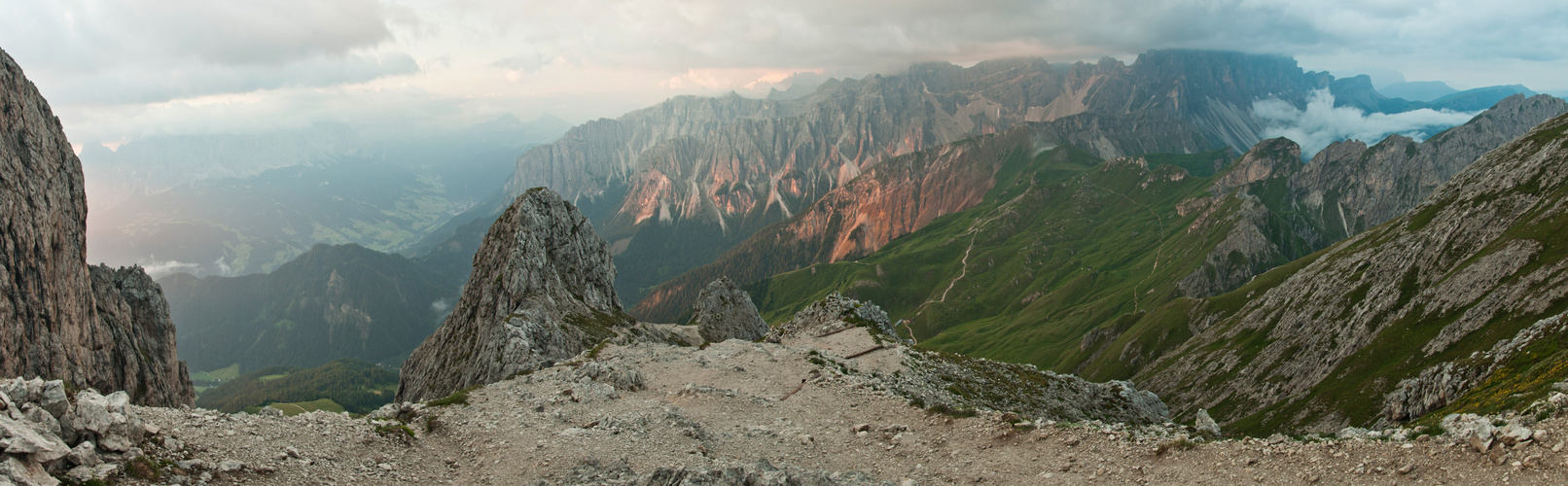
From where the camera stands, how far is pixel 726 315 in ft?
403

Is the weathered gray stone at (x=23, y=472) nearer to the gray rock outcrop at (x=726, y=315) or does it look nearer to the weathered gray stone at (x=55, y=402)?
the weathered gray stone at (x=55, y=402)

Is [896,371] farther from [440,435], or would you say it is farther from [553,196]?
[553,196]

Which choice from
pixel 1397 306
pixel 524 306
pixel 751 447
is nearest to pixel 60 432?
pixel 751 447

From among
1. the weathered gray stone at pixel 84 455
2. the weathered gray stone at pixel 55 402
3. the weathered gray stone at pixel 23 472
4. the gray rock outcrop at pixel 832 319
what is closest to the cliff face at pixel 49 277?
the weathered gray stone at pixel 55 402

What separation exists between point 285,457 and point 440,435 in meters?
9.14

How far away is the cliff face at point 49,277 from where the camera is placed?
6047 centimetres

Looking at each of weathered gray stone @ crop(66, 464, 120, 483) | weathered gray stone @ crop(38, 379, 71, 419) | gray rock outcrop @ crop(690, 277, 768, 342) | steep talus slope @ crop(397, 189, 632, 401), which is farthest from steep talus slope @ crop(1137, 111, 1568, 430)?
steep talus slope @ crop(397, 189, 632, 401)

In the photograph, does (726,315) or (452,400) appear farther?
(726,315)

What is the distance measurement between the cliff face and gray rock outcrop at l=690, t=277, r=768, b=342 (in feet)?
245

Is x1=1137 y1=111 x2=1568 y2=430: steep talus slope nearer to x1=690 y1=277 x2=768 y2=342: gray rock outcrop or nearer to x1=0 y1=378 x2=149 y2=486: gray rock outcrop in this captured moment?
x1=0 y1=378 x2=149 y2=486: gray rock outcrop

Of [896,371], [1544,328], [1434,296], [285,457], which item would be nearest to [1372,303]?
[1434,296]

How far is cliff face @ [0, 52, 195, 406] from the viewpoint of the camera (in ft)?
198

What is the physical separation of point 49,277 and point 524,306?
146ft

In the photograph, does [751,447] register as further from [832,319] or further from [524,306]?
[524,306]
